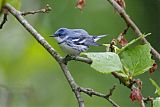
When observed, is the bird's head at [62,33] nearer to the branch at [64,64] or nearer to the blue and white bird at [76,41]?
the blue and white bird at [76,41]

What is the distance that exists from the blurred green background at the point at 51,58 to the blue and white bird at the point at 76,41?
0.45 m

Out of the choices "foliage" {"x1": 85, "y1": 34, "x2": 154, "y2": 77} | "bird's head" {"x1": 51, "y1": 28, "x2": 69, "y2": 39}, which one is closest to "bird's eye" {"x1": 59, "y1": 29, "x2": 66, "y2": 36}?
"bird's head" {"x1": 51, "y1": 28, "x2": 69, "y2": 39}

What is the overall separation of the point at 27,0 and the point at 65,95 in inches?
32.7

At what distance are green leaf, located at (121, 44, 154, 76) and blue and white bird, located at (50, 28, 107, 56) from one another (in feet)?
0.53

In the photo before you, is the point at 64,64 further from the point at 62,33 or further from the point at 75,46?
the point at 62,33

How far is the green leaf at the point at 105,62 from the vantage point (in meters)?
→ 0.90

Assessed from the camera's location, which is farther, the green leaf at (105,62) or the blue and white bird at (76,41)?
the blue and white bird at (76,41)

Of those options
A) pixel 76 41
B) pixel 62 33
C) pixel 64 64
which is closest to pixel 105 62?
pixel 64 64

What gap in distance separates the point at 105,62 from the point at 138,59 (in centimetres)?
9

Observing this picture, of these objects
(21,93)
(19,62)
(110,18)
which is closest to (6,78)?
(19,62)

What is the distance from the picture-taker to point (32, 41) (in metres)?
2.31

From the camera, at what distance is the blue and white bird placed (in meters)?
1.14

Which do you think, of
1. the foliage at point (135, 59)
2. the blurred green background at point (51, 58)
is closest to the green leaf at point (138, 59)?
the foliage at point (135, 59)

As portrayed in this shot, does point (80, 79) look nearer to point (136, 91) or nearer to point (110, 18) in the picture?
point (110, 18)
